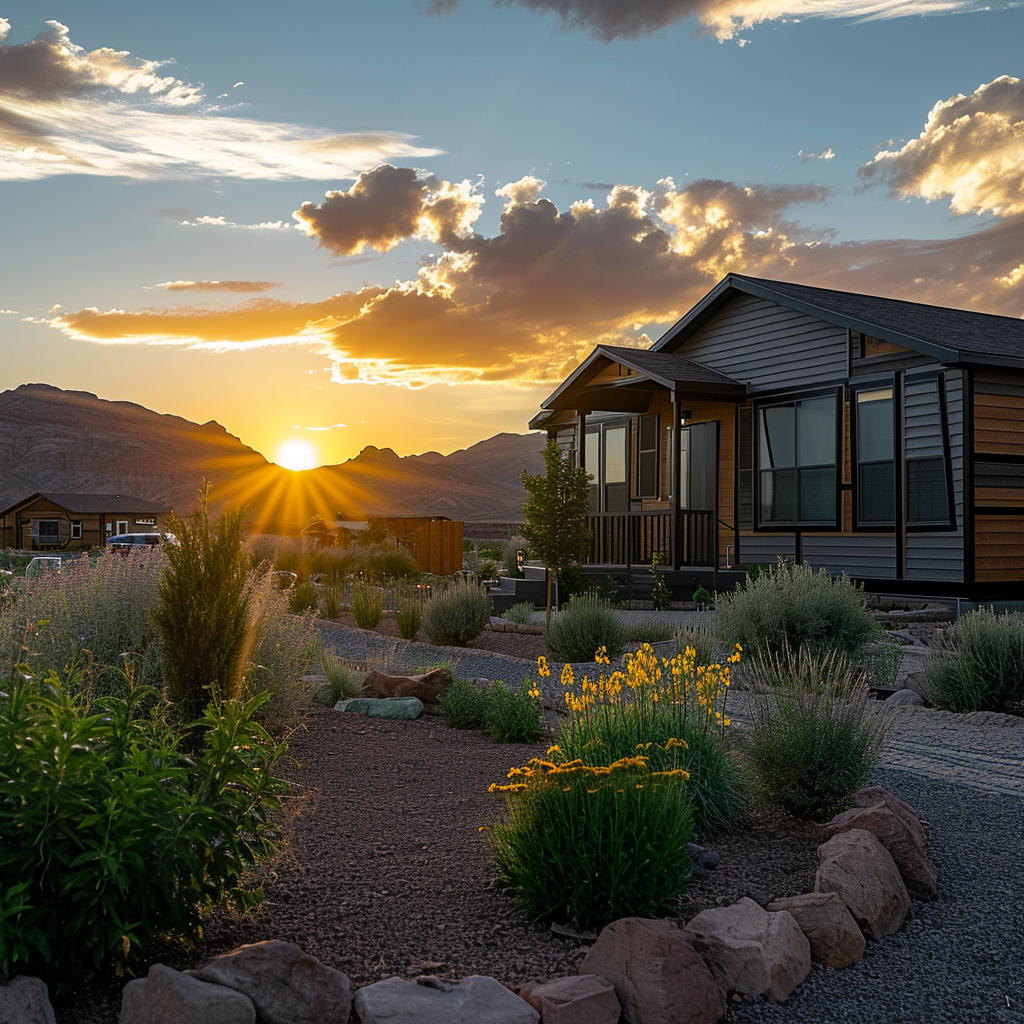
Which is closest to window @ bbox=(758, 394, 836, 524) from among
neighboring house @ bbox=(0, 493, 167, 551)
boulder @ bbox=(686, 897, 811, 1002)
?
boulder @ bbox=(686, 897, 811, 1002)

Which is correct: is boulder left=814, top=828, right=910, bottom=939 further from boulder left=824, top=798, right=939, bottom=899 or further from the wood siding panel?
the wood siding panel

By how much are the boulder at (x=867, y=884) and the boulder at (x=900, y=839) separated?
14cm

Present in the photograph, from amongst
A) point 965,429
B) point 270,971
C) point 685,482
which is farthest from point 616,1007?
point 685,482

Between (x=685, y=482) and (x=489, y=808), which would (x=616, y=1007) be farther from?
(x=685, y=482)

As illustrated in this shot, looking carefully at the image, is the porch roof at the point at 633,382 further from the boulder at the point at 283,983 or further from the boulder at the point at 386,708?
the boulder at the point at 283,983

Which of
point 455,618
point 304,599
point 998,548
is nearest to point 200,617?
point 455,618

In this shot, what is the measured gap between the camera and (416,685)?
8.17 m

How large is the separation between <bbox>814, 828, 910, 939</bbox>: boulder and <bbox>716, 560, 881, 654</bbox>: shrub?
560cm

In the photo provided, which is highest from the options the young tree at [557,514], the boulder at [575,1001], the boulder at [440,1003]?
the young tree at [557,514]

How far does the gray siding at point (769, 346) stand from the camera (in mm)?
15562

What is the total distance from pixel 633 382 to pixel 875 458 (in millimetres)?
4015

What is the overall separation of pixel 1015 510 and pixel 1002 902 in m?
11.0

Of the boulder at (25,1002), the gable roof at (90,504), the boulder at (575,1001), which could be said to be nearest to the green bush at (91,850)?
the boulder at (25,1002)

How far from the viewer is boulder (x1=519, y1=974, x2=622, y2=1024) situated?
9.93 ft
